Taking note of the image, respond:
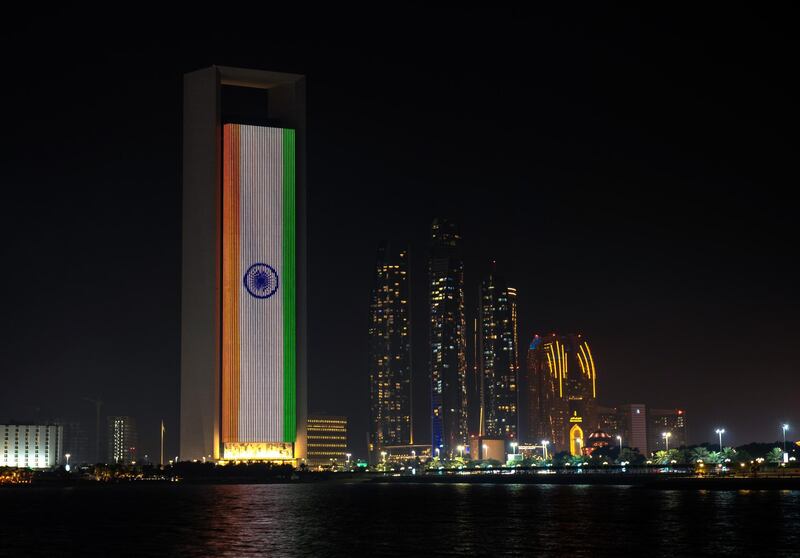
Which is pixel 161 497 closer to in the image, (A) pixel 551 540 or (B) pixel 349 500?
(B) pixel 349 500

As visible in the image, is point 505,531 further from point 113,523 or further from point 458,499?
point 458,499

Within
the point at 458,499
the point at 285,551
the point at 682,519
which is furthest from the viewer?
the point at 458,499

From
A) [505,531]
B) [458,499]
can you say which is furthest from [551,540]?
[458,499]

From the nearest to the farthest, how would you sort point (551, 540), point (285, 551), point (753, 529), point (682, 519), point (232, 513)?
point (285, 551) → point (551, 540) → point (753, 529) → point (682, 519) → point (232, 513)

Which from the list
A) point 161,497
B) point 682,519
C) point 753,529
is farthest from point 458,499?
point 753,529

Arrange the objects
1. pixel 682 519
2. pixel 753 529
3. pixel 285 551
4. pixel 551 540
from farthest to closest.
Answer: pixel 682 519 → pixel 753 529 → pixel 551 540 → pixel 285 551

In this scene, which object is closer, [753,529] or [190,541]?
[190,541]
